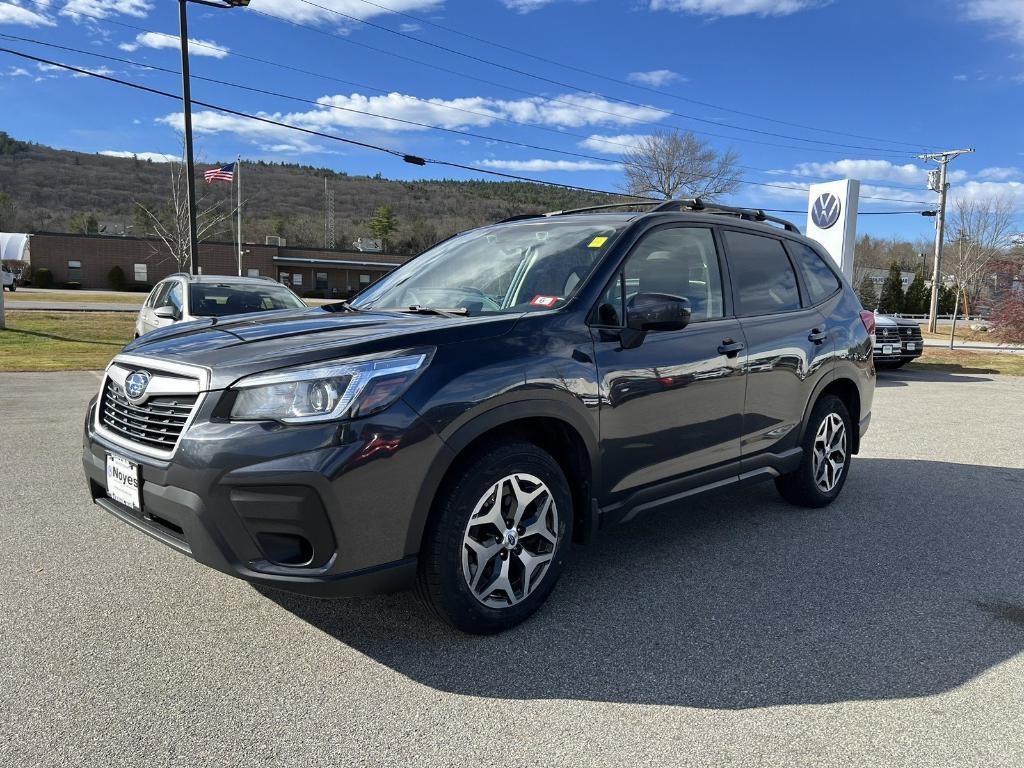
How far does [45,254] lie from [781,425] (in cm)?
6374

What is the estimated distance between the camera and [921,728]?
8.26 feet

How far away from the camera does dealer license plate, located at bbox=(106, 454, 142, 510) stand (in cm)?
284

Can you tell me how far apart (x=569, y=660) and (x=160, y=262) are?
2485 inches

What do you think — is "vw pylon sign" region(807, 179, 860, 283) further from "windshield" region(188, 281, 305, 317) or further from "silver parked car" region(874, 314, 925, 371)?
"windshield" region(188, 281, 305, 317)

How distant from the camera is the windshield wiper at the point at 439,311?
3.43 meters

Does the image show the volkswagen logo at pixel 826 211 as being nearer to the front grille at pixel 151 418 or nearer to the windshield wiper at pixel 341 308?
the windshield wiper at pixel 341 308

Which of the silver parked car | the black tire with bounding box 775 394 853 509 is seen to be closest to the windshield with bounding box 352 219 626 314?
the black tire with bounding box 775 394 853 509

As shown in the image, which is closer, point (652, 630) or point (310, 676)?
point (310, 676)

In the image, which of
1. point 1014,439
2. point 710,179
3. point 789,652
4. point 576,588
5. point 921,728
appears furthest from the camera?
point 710,179

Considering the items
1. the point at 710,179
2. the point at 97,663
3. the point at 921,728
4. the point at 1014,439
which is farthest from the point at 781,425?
the point at 710,179

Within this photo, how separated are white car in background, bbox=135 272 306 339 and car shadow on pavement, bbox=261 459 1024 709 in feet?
25.1

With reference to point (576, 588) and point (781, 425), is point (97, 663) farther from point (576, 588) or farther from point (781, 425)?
point (781, 425)

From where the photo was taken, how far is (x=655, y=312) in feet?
10.7

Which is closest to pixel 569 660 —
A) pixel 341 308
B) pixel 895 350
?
pixel 341 308
